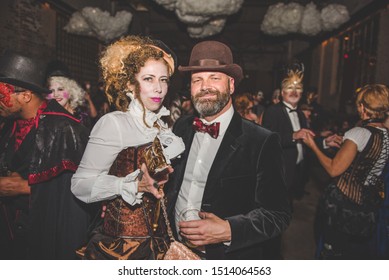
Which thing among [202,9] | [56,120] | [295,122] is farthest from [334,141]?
[202,9]

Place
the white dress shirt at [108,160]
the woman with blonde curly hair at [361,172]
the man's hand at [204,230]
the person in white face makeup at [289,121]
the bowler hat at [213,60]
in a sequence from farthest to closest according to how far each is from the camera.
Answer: the person in white face makeup at [289,121]
the woman with blonde curly hair at [361,172]
the bowler hat at [213,60]
the white dress shirt at [108,160]
the man's hand at [204,230]

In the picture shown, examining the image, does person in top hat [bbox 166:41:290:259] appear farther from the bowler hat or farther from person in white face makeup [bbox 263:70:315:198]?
person in white face makeup [bbox 263:70:315:198]

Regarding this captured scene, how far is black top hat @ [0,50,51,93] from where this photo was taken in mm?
2391

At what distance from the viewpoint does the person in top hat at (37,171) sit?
2.37 meters

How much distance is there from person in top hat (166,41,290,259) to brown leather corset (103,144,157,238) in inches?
8.8

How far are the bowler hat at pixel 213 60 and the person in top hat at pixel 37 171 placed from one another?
116 cm

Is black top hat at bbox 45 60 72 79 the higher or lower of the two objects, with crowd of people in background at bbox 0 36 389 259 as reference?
higher

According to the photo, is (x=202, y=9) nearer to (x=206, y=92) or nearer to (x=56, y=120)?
(x=56, y=120)

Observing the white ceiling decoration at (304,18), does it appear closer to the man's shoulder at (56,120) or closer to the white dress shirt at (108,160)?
the man's shoulder at (56,120)

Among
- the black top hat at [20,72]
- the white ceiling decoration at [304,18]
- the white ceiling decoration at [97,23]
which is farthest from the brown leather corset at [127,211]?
the white ceiling decoration at [304,18]

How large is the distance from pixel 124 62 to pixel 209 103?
1.90 feet

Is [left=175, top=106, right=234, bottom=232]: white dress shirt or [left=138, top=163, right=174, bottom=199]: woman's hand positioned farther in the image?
[left=175, top=106, right=234, bottom=232]: white dress shirt

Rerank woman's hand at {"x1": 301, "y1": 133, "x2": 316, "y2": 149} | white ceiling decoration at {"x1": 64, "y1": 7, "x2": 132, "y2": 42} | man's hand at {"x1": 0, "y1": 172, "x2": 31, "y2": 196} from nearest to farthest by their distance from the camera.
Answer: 1. man's hand at {"x1": 0, "y1": 172, "x2": 31, "y2": 196}
2. woman's hand at {"x1": 301, "y1": 133, "x2": 316, "y2": 149}
3. white ceiling decoration at {"x1": 64, "y1": 7, "x2": 132, "y2": 42}

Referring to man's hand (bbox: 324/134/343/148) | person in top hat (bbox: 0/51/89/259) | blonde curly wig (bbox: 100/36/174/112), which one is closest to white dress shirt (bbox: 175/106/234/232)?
blonde curly wig (bbox: 100/36/174/112)
